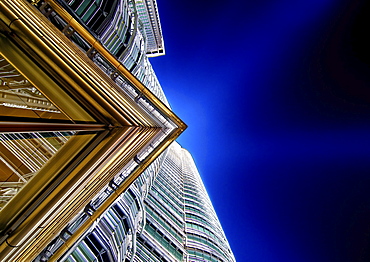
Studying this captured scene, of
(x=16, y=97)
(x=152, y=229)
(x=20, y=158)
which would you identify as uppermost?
(x=16, y=97)

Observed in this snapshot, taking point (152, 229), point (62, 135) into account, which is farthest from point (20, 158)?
point (152, 229)

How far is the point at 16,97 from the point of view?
269 inches

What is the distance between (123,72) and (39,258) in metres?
6.98

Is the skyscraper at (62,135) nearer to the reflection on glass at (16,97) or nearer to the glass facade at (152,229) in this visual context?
the reflection on glass at (16,97)

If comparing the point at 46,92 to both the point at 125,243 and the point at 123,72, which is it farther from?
the point at 125,243

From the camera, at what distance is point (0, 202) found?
251 inches

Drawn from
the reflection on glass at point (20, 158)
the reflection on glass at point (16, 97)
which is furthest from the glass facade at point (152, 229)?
the reflection on glass at point (16, 97)

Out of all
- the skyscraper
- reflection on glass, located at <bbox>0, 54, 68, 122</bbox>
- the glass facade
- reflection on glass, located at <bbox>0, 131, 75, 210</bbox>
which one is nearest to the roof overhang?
the skyscraper

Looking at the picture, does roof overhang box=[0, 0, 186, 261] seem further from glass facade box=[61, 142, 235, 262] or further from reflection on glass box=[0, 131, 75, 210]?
glass facade box=[61, 142, 235, 262]

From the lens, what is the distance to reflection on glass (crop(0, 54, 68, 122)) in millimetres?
6090

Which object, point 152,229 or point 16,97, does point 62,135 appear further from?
point 152,229

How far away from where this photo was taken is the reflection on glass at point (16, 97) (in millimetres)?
6090

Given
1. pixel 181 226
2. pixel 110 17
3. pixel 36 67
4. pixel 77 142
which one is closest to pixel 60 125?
pixel 77 142

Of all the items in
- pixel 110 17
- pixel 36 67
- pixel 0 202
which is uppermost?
pixel 110 17
